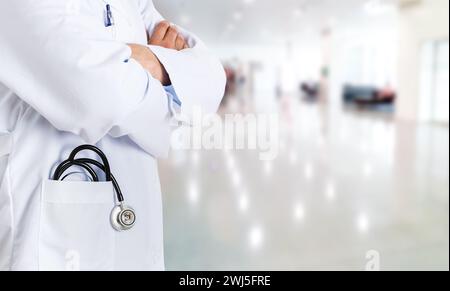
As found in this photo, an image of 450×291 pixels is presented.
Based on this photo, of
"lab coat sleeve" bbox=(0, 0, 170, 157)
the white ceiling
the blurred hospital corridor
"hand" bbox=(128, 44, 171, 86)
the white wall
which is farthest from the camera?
the white wall

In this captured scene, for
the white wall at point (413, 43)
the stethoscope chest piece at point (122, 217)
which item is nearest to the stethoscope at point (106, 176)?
the stethoscope chest piece at point (122, 217)

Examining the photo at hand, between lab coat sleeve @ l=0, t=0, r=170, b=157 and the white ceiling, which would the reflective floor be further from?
the white ceiling

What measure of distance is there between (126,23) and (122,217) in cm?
31

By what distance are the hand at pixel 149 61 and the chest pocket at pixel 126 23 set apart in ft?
0.13

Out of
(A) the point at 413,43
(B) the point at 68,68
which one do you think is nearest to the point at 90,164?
(B) the point at 68,68

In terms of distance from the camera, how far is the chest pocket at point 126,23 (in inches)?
25.2

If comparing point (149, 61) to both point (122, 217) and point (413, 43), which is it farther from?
point (413, 43)

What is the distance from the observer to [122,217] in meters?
0.60

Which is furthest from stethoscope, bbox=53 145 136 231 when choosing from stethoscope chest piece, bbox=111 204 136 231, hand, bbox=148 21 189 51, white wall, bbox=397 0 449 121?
white wall, bbox=397 0 449 121

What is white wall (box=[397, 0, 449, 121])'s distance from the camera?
9283 millimetres

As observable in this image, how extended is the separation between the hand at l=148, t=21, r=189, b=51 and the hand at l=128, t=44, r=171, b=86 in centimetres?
9

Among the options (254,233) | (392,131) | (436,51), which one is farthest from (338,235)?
(436,51)

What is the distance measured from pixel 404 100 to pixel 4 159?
11.0 m
